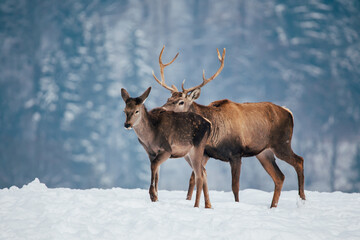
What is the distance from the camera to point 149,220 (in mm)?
5969

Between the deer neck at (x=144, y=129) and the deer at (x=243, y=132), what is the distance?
4.34ft

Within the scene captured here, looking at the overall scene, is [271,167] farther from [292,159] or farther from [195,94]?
[195,94]

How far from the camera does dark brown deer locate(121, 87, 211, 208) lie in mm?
6914

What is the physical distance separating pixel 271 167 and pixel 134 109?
11.7 feet

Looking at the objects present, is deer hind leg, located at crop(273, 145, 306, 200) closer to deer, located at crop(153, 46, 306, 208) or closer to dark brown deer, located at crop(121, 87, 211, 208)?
deer, located at crop(153, 46, 306, 208)

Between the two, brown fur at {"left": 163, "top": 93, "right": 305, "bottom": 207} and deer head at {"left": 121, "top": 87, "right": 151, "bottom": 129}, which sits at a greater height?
deer head at {"left": 121, "top": 87, "right": 151, "bottom": 129}

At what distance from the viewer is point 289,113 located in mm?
9484

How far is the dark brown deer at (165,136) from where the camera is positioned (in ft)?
22.7

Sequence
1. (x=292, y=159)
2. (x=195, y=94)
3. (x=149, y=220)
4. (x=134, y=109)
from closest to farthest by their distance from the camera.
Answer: (x=149, y=220) < (x=134, y=109) < (x=195, y=94) < (x=292, y=159)

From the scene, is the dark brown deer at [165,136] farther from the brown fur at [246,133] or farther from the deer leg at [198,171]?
the brown fur at [246,133]

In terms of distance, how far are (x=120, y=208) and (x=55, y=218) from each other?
3.03 feet

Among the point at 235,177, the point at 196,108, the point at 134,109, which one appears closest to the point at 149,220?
the point at 134,109

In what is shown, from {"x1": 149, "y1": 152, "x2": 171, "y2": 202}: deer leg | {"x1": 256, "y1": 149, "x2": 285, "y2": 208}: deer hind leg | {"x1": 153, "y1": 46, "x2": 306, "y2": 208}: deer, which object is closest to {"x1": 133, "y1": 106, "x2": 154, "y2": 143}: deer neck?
{"x1": 149, "y1": 152, "x2": 171, "y2": 202}: deer leg

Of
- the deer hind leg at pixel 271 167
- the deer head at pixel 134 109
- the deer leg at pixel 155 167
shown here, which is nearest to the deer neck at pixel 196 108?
the deer hind leg at pixel 271 167
